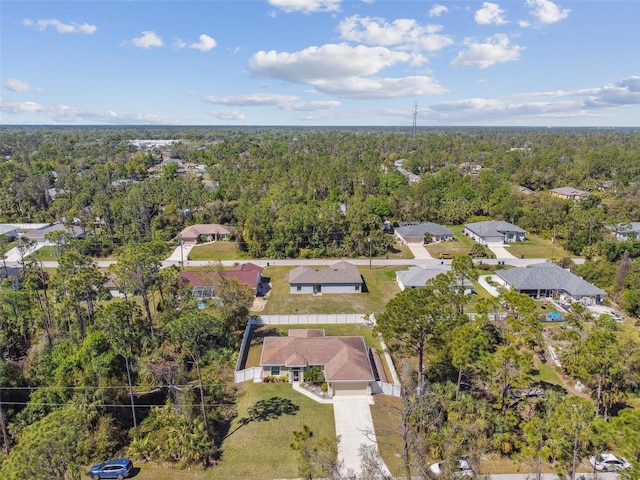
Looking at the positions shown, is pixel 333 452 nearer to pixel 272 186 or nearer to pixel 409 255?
pixel 409 255

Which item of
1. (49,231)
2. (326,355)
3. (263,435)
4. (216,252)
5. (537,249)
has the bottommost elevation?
(263,435)

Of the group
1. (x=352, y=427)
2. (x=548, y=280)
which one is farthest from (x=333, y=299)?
(x=548, y=280)

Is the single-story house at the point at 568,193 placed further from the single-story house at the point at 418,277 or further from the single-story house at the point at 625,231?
the single-story house at the point at 418,277

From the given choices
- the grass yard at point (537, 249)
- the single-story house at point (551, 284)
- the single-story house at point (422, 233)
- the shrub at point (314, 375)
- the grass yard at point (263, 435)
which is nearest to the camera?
the grass yard at point (263, 435)

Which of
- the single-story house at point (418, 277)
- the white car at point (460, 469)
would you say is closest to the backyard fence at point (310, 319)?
the single-story house at point (418, 277)

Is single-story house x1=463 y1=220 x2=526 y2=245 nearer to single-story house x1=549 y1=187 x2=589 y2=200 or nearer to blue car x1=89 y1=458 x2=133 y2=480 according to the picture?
single-story house x1=549 y1=187 x2=589 y2=200

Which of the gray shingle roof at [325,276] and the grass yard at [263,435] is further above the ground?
the gray shingle roof at [325,276]

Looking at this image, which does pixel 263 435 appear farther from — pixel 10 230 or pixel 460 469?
pixel 10 230
